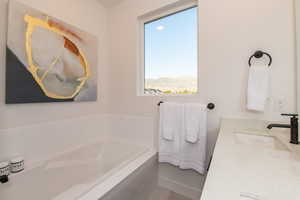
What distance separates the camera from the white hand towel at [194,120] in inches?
54.4

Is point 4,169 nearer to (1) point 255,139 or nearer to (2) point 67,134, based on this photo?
(2) point 67,134

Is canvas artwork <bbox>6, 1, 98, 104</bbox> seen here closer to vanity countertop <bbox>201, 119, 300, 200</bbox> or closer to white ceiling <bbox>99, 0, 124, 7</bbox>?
white ceiling <bbox>99, 0, 124, 7</bbox>

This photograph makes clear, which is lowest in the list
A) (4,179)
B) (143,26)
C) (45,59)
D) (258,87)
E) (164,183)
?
(164,183)

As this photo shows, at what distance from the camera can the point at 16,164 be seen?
3.99 ft

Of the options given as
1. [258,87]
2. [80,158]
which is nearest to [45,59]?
[80,158]

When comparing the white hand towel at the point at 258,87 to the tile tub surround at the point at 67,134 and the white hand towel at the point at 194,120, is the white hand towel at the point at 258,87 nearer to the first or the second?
the white hand towel at the point at 194,120

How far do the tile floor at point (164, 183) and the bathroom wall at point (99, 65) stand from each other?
44.3 inches

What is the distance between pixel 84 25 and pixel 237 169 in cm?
224

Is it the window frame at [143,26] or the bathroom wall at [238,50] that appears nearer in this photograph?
the bathroom wall at [238,50]

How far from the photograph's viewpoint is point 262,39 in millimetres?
1186

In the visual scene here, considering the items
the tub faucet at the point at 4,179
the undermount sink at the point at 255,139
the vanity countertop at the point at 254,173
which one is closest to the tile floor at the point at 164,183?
the undermount sink at the point at 255,139

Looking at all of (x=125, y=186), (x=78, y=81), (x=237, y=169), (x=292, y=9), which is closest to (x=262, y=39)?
(x=292, y=9)

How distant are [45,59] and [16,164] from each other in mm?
1040

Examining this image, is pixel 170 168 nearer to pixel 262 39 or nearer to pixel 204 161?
pixel 204 161
